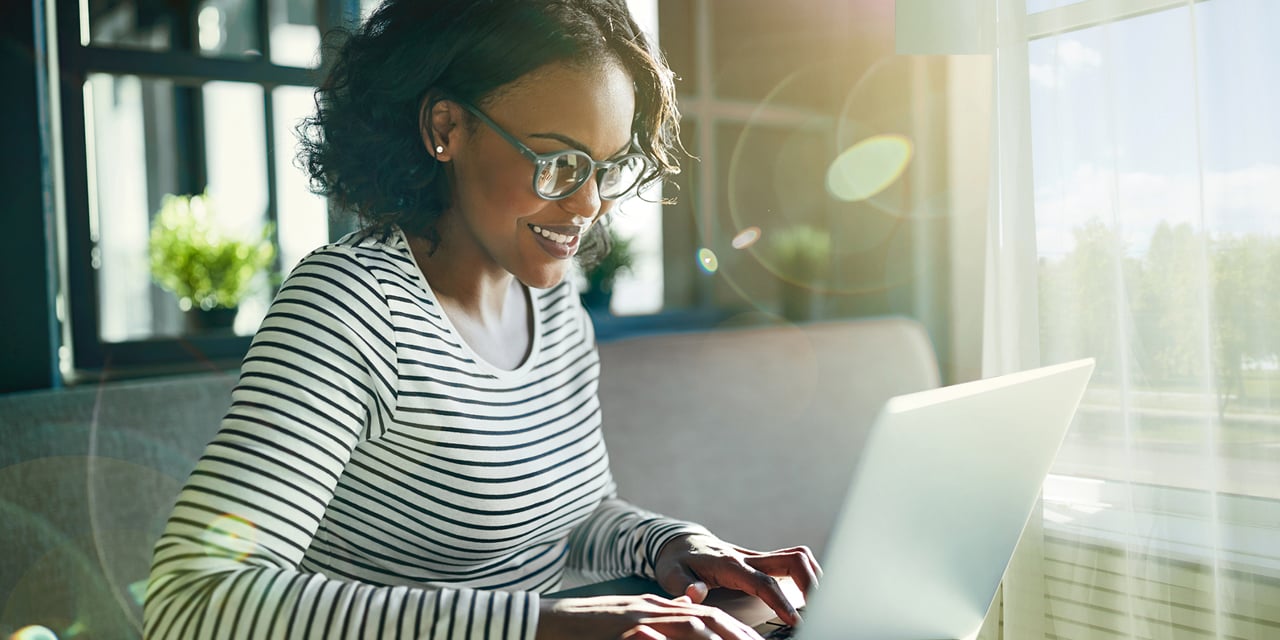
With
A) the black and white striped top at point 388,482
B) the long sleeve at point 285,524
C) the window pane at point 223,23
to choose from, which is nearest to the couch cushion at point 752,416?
the black and white striped top at point 388,482

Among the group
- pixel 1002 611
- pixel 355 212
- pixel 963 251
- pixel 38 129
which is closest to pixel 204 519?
pixel 355 212

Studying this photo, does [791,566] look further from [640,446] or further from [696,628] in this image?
[640,446]

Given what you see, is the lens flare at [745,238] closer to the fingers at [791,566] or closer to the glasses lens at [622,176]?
Result: the glasses lens at [622,176]

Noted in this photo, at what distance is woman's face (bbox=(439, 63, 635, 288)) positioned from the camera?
1.03 metres

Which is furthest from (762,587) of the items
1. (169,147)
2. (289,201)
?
(169,147)

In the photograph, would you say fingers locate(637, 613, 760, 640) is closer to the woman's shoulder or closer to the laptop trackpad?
the laptop trackpad

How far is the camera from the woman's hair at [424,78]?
1.03 meters

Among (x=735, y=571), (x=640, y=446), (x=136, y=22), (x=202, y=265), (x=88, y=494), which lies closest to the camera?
(x=735, y=571)

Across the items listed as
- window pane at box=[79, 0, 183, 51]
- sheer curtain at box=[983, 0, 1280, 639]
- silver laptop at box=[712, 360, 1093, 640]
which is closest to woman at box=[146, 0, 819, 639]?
silver laptop at box=[712, 360, 1093, 640]

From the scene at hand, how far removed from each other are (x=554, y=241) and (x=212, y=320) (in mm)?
1265

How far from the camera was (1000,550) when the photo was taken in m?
0.84

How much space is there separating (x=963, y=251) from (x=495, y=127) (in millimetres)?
2037

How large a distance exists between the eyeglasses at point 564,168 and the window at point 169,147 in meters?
0.48

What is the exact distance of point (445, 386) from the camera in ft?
3.29
